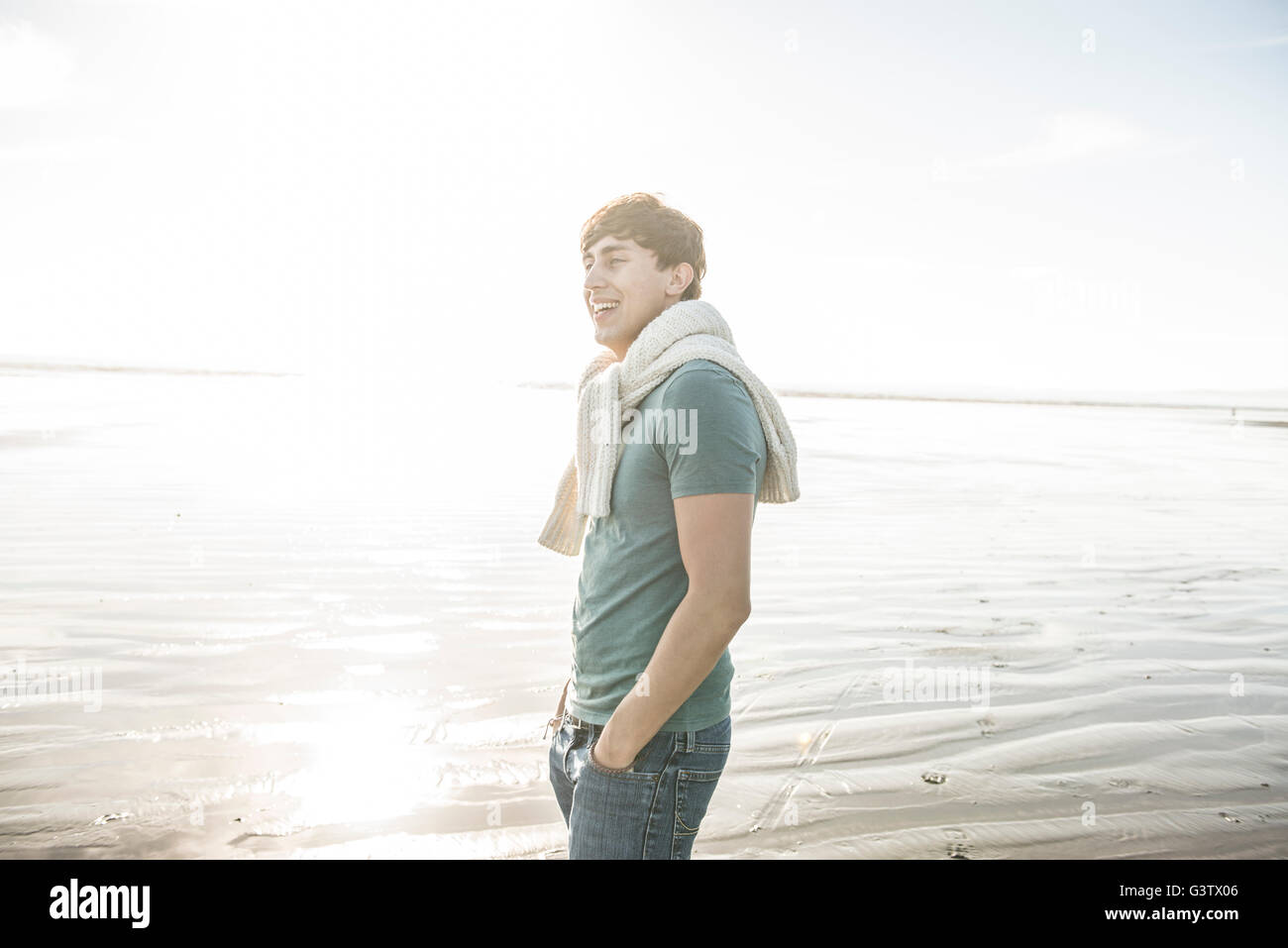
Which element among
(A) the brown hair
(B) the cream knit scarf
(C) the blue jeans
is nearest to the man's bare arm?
(C) the blue jeans

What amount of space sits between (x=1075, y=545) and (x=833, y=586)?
368 centimetres

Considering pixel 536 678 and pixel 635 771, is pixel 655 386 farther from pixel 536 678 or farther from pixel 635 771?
pixel 536 678

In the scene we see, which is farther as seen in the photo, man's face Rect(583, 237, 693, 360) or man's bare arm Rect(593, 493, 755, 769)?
man's face Rect(583, 237, 693, 360)

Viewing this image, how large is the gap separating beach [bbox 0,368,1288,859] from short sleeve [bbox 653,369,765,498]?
2340 mm

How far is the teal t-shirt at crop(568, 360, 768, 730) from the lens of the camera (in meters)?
1.74

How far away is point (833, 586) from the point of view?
25.1 ft

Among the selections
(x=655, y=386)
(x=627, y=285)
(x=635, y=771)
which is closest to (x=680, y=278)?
(x=627, y=285)

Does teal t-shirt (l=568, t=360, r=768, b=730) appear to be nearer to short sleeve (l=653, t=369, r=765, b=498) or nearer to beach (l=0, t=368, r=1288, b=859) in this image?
short sleeve (l=653, t=369, r=765, b=498)

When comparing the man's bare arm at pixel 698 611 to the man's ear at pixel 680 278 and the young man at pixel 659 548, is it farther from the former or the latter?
the man's ear at pixel 680 278

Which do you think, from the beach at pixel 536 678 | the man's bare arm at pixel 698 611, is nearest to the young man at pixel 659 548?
the man's bare arm at pixel 698 611

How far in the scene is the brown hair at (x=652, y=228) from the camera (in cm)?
212

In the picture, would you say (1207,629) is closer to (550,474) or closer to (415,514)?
(415,514)

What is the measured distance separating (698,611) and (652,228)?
3.18ft

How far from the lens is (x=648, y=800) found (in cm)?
189
